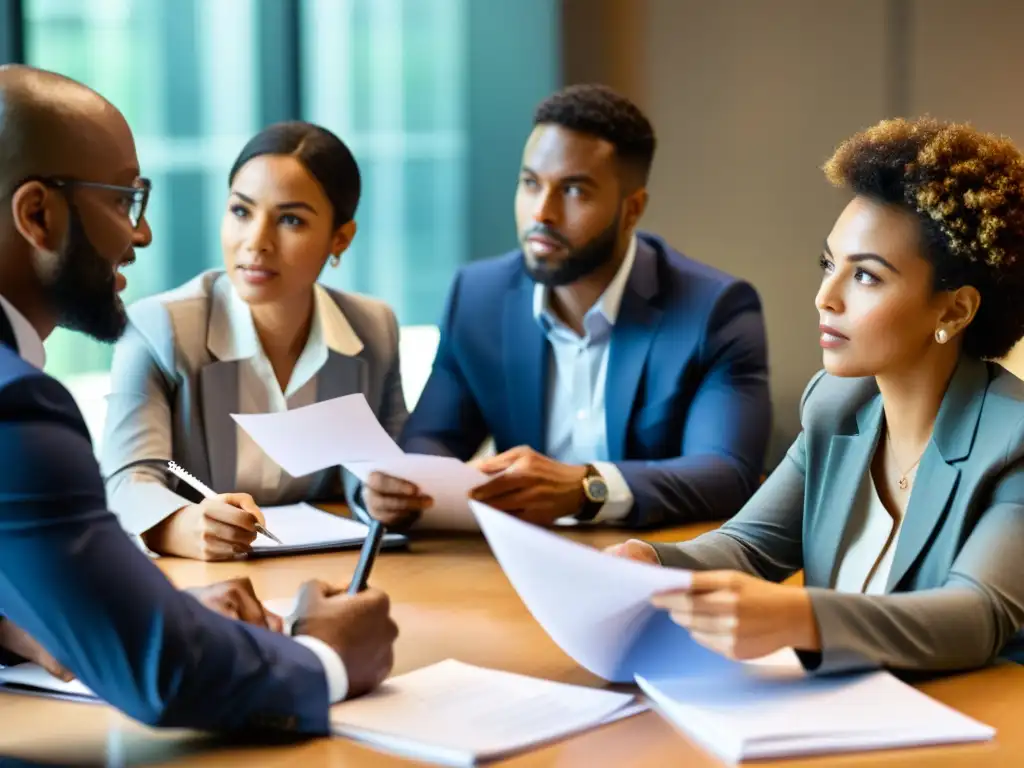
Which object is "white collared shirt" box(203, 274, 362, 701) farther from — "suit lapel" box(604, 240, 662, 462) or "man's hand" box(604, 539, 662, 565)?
"man's hand" box(604, 539, 662, 565)

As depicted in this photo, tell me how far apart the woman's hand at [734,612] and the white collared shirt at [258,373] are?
1490 mm

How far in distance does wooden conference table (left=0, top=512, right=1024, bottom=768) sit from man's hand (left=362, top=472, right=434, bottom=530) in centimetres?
33

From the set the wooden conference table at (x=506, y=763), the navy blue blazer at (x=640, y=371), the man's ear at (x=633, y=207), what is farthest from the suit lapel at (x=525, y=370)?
the wooden conference table at (x=506, y=763)

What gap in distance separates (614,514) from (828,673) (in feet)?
3.51

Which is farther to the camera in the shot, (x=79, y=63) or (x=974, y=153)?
(x=79, y=63)

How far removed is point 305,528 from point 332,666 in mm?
1058

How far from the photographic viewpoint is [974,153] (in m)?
1.77

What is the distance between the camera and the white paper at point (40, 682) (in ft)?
5.09

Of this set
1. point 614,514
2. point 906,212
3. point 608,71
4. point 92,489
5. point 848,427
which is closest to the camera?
point 92,489

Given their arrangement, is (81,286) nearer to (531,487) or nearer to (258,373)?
(531,487)

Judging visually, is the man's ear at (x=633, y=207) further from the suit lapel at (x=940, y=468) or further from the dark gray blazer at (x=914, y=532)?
the suit lapel at (x=940, y=468)

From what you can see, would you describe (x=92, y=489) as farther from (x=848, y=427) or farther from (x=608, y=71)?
(x=608, y=71)

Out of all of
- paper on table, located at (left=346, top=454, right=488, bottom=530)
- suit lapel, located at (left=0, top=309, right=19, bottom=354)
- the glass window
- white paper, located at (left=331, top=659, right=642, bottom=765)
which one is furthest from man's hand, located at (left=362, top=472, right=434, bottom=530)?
the glass window

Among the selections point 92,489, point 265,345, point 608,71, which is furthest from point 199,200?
point 92,489
